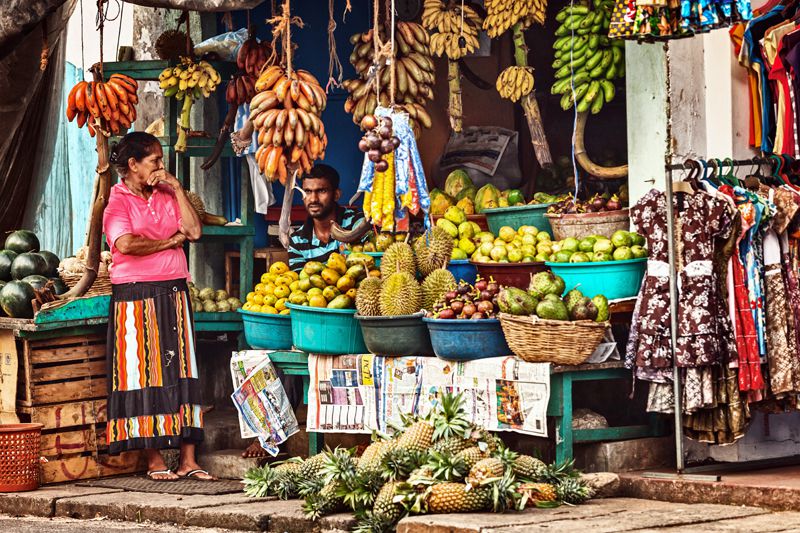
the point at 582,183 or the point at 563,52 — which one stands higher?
the point at 563,52

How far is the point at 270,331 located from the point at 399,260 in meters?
1.14

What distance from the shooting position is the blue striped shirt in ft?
33.6

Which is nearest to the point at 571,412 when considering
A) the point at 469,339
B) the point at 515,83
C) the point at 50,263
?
the point at 469,339

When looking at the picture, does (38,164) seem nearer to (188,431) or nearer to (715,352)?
(188,431)

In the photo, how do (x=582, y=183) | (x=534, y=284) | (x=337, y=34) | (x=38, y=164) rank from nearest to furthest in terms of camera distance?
(x=534, y=284) → (x=582, y=183) → (x=337, y=34) → (x=38, y=164)

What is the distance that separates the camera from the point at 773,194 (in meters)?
8.07

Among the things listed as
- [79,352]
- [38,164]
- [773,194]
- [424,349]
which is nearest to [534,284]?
[424,349]

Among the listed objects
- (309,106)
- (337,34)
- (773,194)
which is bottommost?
(773,194)

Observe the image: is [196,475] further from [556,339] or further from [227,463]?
[556,339]

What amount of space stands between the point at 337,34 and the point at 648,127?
3.34 metres

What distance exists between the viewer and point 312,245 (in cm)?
1033

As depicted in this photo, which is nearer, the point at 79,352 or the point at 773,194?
the point at 773,194

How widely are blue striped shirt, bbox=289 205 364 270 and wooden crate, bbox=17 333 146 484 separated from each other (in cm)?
148

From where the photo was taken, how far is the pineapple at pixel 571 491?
7.54m
